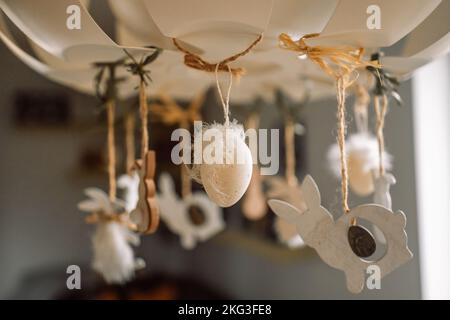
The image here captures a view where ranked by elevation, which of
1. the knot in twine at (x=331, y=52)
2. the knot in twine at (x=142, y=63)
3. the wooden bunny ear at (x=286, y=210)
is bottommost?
the wooden bunny ear at (x=286, y=210)

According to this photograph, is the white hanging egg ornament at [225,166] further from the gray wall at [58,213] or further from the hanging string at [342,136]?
the gray wall at [58,213]

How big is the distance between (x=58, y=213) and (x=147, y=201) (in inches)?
38.5

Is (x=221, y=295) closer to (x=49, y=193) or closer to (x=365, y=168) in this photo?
(x=49, y=193)

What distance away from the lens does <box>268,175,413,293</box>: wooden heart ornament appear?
477 mm

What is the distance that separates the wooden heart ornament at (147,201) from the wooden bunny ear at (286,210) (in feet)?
0.50

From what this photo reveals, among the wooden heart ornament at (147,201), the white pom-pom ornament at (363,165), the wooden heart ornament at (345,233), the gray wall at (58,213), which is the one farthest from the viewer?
the gray wall at (58,213)

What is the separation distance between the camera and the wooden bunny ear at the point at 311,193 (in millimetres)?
523

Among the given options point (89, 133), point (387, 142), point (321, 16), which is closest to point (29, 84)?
point (89, 133)

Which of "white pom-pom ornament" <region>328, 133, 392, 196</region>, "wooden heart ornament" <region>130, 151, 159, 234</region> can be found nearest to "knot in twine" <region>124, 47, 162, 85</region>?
"wooden heart ornament" <region>130, 151, 159, 234</region>

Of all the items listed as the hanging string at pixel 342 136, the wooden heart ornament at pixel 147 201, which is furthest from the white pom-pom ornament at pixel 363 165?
the wooden heart ornament at pixel 147 201

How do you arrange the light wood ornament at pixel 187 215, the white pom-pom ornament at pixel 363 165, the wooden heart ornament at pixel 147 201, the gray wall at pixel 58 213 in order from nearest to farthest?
the wooden heart ornament at pixel 147 201, the white pom-pom ornament at pixel 363 165, the light wood ornament at pixel 187 215, the gray wall at pixel 58 213

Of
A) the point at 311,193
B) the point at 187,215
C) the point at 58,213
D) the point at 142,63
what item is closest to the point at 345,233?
the point at 311,193

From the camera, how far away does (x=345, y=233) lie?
1.65ft

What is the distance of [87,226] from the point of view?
149 cm
